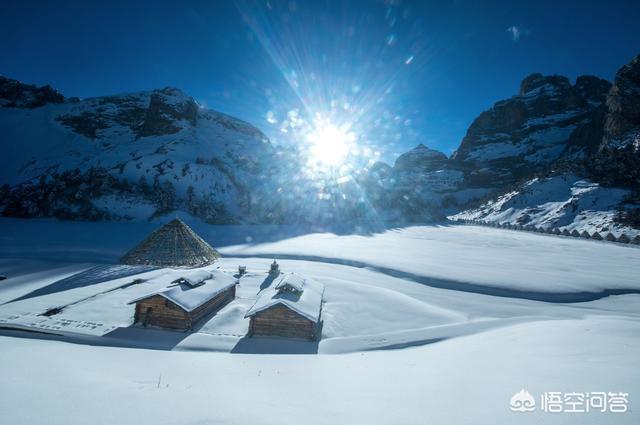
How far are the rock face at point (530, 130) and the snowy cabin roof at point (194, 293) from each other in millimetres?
121761

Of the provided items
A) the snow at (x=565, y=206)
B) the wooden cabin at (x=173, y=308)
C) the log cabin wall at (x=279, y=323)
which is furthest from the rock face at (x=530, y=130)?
the wooden cabin at (x=173, y=308)

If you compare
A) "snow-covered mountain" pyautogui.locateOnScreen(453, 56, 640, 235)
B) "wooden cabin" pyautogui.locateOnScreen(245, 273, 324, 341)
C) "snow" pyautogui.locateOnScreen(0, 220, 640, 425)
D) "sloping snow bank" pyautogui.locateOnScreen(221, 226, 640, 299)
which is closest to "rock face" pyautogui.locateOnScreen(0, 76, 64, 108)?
"snow" pyautogui.locateOnScreen(0, 220, 640, 425)

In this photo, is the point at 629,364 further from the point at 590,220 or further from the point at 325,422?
the point at 590,220

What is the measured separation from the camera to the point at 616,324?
1147 cm

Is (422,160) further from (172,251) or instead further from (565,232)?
(172,251)

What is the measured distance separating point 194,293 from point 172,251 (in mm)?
8695

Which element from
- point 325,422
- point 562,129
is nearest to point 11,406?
point 325,422

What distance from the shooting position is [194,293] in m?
14.1

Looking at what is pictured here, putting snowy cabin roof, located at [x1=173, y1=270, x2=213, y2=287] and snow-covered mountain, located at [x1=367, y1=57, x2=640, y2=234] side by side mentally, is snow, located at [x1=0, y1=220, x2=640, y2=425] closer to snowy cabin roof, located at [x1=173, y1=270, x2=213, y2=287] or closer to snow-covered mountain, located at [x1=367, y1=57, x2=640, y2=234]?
snowy cabin roof, located at [x1=173, y1=270, x2=213, y2=287]

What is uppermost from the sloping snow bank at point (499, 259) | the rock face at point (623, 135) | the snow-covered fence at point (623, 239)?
the rock face at point (623, 135)

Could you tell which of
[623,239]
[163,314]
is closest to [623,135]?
[623,239]

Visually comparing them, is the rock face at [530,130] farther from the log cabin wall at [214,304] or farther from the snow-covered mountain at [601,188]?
the log cabin wall at [214,304]

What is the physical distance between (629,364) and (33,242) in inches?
1865

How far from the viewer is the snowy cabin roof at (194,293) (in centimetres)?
1302
